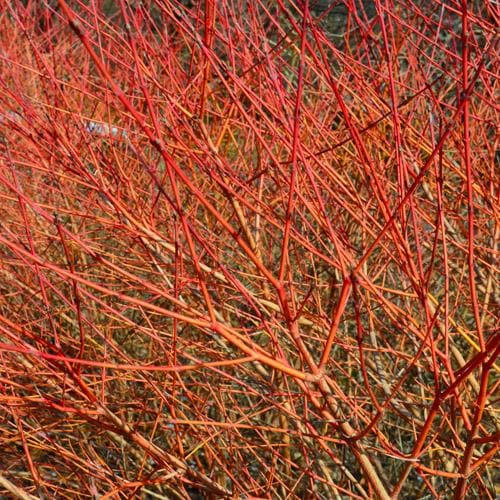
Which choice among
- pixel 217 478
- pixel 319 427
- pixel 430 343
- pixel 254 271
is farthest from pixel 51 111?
pixel 319 427

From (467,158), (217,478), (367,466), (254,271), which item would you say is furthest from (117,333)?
(467,158)

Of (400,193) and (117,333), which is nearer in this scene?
(400,193)

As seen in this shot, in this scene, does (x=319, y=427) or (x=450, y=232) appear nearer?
(x=450, y=232)

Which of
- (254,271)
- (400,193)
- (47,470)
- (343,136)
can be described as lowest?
(47,470)

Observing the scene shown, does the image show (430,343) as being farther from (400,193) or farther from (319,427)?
(319,427)

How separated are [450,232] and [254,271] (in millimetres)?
889

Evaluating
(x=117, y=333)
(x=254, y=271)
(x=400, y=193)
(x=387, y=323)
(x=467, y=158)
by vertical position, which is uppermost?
(x=467, y=158)

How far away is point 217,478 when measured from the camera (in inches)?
153

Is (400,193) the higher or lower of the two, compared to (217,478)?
higher

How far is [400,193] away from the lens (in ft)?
6.45

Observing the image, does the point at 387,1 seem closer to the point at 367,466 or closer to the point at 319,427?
the point at 367,466

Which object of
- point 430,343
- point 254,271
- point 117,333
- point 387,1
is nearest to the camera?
point 430,343

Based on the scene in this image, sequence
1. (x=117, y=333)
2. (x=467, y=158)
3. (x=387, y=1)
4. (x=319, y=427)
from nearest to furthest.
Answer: (x=467, y=158) → (x=387, y=1) → (x=319, y=427) → (x=117, y=333)

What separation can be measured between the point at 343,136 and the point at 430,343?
192cm
